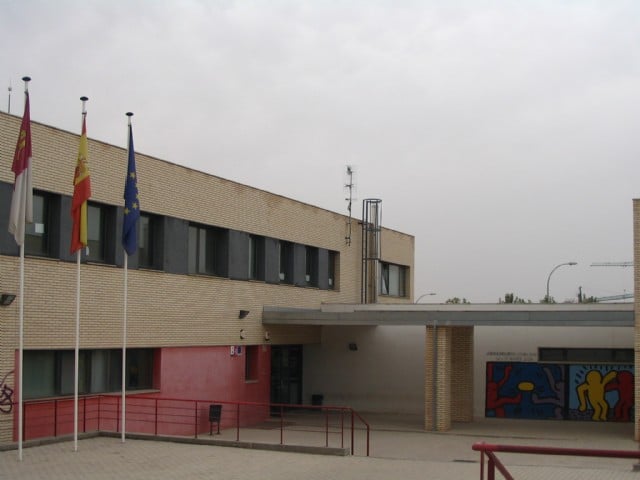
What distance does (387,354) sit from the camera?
104ft

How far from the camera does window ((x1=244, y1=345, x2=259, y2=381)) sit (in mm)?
28031

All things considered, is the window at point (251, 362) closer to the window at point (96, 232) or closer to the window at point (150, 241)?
the window at point (150, 241)

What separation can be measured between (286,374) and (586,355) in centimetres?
1015

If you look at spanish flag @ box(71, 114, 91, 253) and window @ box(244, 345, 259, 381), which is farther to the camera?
window @ box(244, 345, 259, 381)

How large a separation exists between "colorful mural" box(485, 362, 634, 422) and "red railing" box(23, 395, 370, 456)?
555 cm

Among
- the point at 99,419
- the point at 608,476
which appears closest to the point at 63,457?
the point at 99,419

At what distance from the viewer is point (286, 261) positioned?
30.3m

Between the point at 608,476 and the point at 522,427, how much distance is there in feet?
37.1

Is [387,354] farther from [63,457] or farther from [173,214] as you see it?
[63,457]

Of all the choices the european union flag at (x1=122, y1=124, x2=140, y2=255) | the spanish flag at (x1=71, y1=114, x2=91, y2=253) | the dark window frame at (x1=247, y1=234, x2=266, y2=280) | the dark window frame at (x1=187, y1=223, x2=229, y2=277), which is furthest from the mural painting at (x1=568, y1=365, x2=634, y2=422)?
the spanish flag at (x1=71, y1=114, x2=91, y2=253)

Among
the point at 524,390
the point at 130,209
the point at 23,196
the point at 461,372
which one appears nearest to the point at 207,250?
the point at 130,209

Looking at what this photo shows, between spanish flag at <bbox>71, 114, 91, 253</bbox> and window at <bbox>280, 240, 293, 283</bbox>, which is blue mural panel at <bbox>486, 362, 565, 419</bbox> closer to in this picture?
window at <bbox>280, 240, 293, 283</bbox>

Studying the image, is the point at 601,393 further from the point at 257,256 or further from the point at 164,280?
the point at 164,280

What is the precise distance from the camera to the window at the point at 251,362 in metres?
28.0
